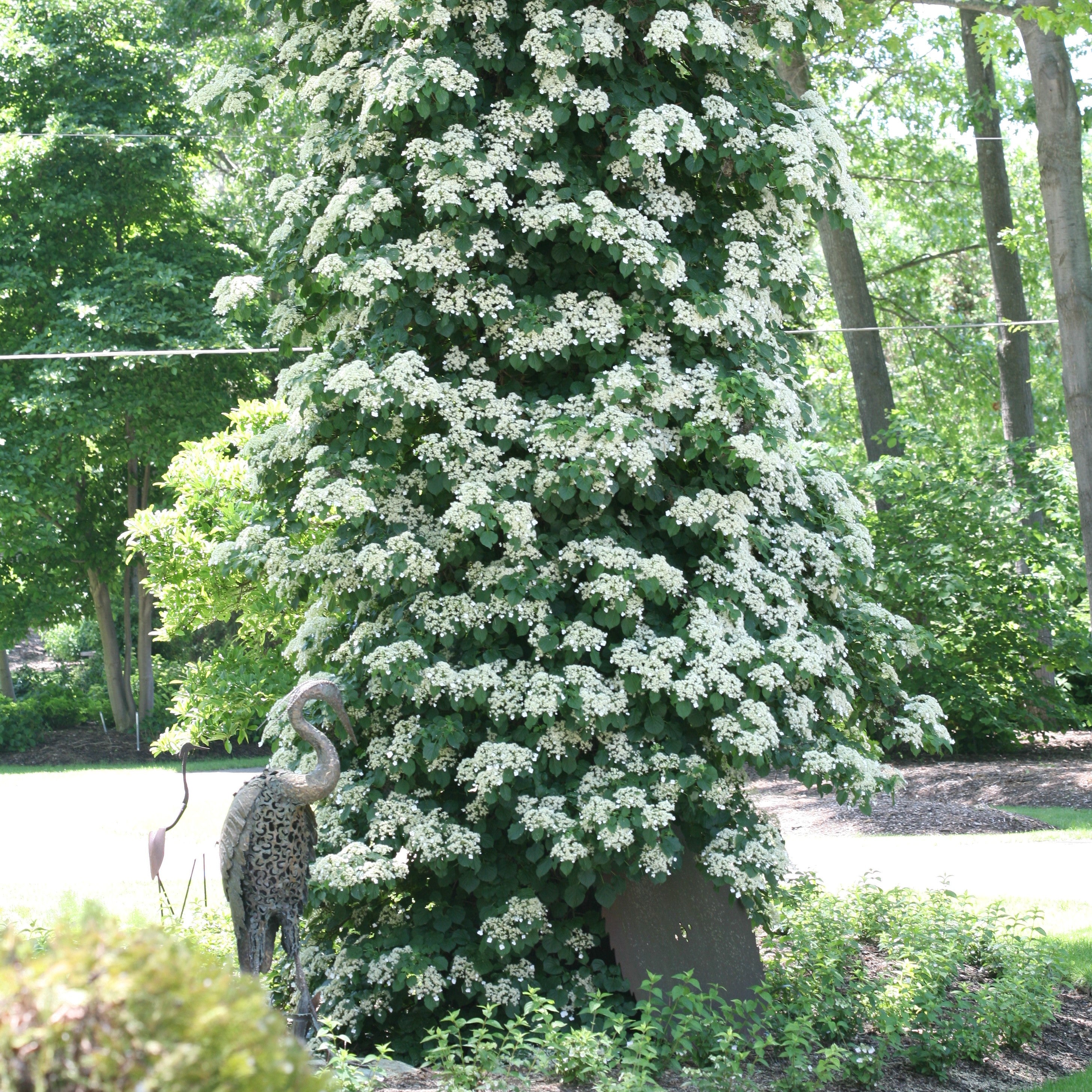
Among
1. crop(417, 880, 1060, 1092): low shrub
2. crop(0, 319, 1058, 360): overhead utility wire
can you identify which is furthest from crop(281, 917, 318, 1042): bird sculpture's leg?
crop(0, 319, 1058, 360): overhead utility wire

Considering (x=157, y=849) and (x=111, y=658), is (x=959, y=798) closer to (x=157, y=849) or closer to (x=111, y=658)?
(x=157, y=849)

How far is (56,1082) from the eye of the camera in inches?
68.8

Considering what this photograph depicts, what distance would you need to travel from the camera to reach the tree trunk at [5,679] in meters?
28.6

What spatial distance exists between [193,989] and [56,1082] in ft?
0.73

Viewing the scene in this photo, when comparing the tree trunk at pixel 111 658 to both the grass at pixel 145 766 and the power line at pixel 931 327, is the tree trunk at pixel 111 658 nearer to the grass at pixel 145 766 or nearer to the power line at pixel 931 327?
the grass at pixel 145 766

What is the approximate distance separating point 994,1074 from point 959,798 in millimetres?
7779

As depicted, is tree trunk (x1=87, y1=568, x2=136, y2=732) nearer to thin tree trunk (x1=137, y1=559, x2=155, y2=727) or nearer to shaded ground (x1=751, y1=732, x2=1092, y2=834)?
thin tree trunk (x1=137, y1=559, x2=155, y2=727)

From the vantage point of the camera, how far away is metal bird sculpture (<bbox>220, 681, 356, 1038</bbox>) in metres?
4.76

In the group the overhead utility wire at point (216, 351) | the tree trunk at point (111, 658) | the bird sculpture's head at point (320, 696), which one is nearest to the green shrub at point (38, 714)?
the tree trunk at point (111, 658)

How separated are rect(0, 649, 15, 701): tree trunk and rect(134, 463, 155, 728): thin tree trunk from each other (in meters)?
7.02

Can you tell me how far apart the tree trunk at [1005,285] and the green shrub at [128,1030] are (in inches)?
658

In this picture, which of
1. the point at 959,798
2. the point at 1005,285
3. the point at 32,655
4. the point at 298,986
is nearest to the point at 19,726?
the point at 959,798

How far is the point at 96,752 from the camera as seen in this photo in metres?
22.4

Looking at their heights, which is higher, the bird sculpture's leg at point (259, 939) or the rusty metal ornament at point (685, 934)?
the bird sculpture's leg at point (259, 939)
